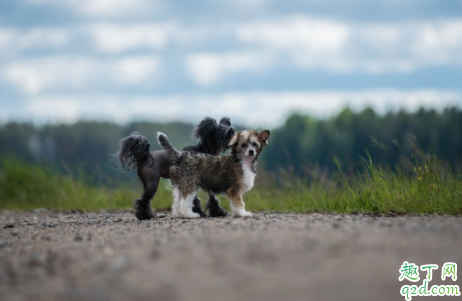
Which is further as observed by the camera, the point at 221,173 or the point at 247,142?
the point at 221,173

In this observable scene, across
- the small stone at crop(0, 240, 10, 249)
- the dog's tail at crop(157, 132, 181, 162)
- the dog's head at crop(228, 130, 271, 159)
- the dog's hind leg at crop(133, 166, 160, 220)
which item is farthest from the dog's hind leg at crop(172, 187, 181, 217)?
the small stone at crop(0, 240, 10, 249)

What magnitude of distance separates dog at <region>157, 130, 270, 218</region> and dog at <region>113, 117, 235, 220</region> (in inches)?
11.3

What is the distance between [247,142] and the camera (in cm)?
847

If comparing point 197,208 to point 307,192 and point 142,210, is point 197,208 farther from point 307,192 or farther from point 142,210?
point 307,192

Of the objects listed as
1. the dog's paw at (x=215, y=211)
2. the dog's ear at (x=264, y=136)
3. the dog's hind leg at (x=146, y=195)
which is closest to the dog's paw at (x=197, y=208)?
the dog's paw at (x=215, y=211)

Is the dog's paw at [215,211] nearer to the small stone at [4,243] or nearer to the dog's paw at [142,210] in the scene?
the dog's paw at [142,210]

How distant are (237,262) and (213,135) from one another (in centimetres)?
478

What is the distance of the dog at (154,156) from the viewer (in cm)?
872

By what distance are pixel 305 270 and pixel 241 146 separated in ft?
14.0

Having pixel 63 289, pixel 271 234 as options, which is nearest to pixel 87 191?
pixel 271 234

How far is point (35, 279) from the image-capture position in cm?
473

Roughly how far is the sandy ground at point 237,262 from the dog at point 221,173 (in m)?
1.96

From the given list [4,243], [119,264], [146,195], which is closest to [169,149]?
[146,195]

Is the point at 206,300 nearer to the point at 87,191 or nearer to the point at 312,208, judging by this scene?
Answer: the point at 312,208
